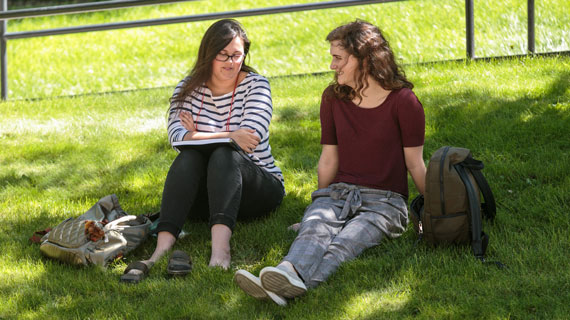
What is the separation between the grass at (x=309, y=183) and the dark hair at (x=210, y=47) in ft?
2.76

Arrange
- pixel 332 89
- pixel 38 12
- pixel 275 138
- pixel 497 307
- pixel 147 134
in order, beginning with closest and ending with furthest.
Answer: pixel 497 307
pixel 332 89
pixel 275 138
pixel 147 134
pixel 38 12

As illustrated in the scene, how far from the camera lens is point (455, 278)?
3375 millimetres

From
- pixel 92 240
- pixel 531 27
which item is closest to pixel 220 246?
pixel 92 240

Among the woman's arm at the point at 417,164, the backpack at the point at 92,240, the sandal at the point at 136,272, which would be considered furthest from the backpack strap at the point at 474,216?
the backpack at the point at 92,240

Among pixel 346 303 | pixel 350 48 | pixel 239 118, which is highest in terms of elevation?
pixel 350 48

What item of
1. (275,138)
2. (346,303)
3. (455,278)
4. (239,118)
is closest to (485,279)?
(455,278)

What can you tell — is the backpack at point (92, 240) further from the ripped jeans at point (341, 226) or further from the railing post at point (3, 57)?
the railing post at point (3, 57)

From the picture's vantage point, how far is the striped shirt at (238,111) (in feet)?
14.1

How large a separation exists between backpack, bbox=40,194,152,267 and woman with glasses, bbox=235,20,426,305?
0.99 metres

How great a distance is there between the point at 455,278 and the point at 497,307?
0.31 meters

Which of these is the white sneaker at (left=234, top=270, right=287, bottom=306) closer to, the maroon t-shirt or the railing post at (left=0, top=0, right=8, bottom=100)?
the maroon t-shirt

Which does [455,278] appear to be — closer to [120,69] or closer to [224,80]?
[224,80]

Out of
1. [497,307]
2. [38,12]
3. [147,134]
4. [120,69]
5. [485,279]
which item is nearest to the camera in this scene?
[497,307]

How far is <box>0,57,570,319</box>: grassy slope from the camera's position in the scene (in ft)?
10.8
